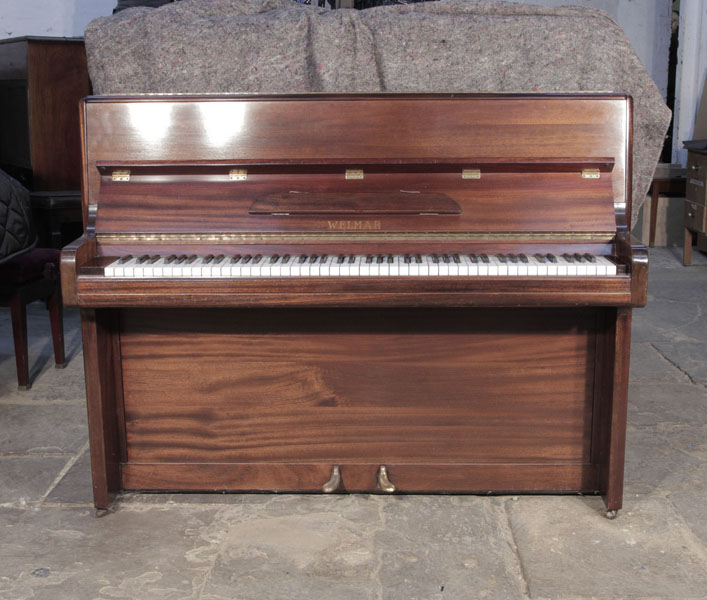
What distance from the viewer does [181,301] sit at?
2312mm

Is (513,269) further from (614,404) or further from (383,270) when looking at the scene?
(614,404)

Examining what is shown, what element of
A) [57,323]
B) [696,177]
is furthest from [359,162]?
[696,177]

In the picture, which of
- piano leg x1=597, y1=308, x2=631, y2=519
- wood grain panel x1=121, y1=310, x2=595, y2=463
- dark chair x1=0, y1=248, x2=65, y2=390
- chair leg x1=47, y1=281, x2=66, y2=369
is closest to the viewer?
piano leg x1=597, y1=308, x2=631, y2=519

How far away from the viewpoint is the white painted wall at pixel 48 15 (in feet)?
21.5

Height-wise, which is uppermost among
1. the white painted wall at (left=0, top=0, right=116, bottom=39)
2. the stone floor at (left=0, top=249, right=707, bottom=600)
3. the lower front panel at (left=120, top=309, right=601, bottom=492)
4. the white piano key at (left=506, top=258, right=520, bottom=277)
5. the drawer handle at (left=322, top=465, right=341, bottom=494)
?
the white painted wall at (left=0, top=0, right=116, bottom=39)

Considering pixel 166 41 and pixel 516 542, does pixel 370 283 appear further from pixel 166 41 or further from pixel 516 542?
pixel 166 41

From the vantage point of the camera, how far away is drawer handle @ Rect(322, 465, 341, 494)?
264 centimetres

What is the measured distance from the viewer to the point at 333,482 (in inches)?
104

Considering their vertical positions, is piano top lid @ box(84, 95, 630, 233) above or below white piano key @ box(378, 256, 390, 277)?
above

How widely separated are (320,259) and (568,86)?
1.25m

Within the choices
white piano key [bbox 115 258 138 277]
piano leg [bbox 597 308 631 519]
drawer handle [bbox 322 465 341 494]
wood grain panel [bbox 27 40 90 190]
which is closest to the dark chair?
wood grain panel [bbox 27 40 90 190]

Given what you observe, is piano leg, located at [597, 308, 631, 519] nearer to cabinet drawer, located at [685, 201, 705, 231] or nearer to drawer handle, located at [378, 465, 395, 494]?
drawer handle, located at [378, 465, 395, 494]

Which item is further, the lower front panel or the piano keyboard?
the lower front panel

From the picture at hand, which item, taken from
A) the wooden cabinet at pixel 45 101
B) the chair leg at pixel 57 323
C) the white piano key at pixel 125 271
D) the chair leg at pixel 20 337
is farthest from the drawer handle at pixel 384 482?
the wooden cabinet at pixel 45 101
